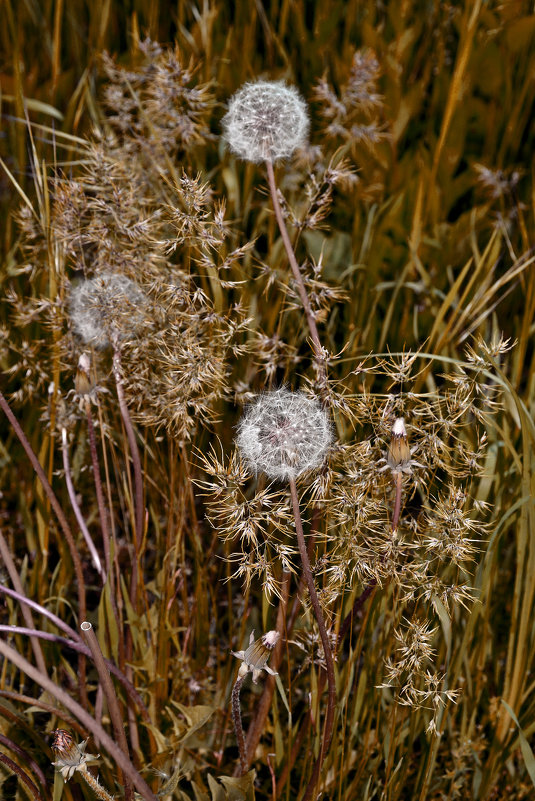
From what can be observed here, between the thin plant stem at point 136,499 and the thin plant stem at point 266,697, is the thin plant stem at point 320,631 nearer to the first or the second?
the thin plant stem at point 266,697

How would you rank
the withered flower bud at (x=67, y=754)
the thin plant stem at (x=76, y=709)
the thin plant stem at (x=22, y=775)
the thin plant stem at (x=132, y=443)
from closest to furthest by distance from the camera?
the thin plant stem at (x=76, y=709), the withered flower bud at (x=67, y=754), the thin plant stem at (x=22, y=775), the thin plant stem at (x=132, y=443)

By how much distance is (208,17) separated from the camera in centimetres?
197

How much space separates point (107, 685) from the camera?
89 cm

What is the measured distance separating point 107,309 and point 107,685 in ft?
1.80

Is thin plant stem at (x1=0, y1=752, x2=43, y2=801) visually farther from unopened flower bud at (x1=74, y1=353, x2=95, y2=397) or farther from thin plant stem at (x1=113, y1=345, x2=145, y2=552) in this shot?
unopened flower bud at (x1=74, y1=353, x2=95, y2=397)

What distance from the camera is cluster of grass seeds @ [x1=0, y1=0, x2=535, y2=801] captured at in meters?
1.03

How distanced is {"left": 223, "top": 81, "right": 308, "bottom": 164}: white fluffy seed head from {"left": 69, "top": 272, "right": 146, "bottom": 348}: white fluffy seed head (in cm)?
28

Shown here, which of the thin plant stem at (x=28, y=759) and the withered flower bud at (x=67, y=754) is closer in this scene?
the withered flower bud at (x=67, y=754)

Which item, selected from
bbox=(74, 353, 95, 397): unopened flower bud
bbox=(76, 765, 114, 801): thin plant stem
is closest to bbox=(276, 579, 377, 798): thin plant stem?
bbox=(76, 765, 114, 801): thin plant stem

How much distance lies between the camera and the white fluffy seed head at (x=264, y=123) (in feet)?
3.52

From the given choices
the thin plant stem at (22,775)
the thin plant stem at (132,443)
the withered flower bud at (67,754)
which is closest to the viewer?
the withered flower bud at (67,754)

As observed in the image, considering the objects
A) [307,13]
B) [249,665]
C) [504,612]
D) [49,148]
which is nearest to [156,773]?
[249,665]

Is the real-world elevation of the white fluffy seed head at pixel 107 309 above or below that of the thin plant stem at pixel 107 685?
above

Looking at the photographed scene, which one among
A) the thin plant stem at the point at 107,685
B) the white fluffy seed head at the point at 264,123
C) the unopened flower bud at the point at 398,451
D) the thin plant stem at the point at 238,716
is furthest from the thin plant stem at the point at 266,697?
the white fluffy seed head at the point at 264,123
